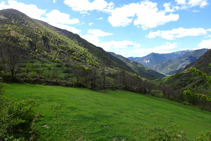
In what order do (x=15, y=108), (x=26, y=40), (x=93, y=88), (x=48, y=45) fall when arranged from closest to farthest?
(x=15, y=108) → (x=93, y=88) → (x=26, y=40) → (x=48, y=45)

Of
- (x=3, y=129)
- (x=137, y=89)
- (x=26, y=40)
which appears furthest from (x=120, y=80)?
(x=26, y=40)

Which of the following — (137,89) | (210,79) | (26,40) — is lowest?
(137,89)

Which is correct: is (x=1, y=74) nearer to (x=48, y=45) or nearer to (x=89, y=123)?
(x=89, y=123)

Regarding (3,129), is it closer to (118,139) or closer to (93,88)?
(118,139)

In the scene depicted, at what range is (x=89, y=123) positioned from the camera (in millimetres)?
15148

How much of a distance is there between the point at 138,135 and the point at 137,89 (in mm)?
65043

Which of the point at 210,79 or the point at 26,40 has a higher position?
the point at 26,40

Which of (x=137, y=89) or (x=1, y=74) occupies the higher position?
(x=1, y=74)

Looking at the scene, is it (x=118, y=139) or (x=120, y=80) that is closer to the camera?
(x=118, y=139)

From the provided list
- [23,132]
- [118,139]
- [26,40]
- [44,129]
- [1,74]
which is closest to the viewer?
[23,132]

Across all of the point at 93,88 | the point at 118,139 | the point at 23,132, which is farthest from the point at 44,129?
the point at 93,88

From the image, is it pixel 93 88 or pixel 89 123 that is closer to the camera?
pixel 89 123

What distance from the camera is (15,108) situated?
26.8 ft

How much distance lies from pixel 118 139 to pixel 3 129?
437 inches
